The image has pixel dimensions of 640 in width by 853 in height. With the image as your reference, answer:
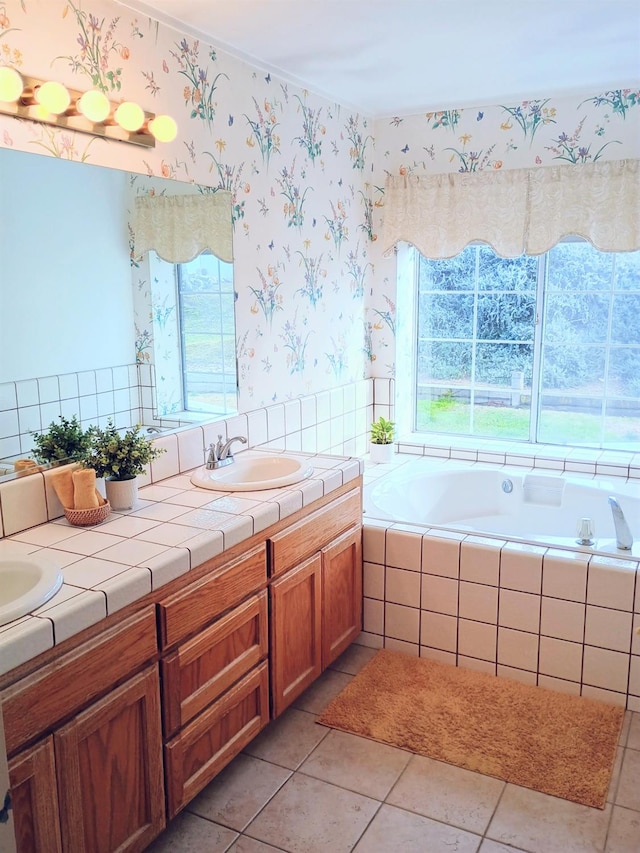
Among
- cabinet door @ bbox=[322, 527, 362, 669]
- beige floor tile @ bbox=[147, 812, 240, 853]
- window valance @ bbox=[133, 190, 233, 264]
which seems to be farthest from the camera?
cabinet door @ bbox=[322, 527, 362, 669]

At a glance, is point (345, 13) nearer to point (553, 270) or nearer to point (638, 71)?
point (638, 71)

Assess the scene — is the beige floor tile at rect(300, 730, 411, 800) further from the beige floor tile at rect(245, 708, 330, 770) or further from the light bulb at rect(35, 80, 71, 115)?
the light bulb at rect(35, 80, 71, 115)

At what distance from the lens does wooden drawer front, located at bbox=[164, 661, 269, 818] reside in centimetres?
192

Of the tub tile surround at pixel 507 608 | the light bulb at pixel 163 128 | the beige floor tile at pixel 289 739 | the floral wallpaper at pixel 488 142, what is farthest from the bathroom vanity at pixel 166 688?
the floral wallpaper at pixel 488 142

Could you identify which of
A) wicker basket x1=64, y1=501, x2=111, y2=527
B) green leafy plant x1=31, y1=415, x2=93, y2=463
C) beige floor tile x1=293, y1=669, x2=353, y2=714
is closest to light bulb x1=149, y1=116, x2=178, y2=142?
green leafy plant x1=31, y1=415, x2=93, y2=463

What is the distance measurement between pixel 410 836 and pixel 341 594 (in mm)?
941

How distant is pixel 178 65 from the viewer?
2547 millimetres

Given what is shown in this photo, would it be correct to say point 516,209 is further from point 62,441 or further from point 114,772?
point 114,772

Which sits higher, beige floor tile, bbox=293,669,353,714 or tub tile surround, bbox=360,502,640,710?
tub tile surround, bbox=360,502,640,710

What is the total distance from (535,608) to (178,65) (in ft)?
7.49

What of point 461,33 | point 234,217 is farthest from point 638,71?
point 234,217

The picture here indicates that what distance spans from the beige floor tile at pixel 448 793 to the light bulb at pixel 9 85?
2.18m

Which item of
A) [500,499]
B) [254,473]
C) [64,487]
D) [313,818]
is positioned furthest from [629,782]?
[64,487]

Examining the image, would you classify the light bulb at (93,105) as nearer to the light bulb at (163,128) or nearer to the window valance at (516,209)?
the light bulb at (163,128)
